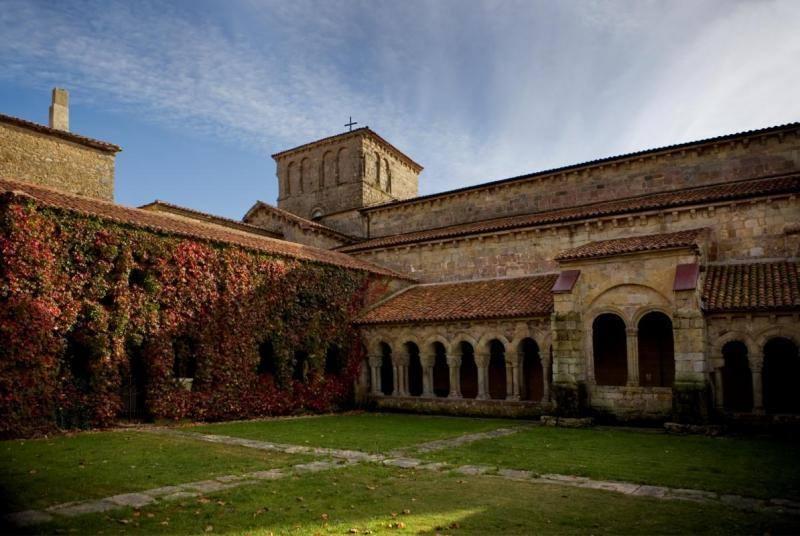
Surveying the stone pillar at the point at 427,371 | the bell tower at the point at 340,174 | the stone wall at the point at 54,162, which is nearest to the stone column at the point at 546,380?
the stone pillar at the point at 427,371

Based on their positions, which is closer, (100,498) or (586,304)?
(100,498)

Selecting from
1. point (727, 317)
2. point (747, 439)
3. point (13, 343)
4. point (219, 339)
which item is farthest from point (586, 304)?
point (13, 343)

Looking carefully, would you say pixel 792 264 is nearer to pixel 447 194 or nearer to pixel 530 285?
pixel 530 285

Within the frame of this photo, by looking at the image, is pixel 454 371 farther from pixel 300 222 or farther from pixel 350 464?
pixel 300 222

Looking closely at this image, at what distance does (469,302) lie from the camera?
65.8 ft

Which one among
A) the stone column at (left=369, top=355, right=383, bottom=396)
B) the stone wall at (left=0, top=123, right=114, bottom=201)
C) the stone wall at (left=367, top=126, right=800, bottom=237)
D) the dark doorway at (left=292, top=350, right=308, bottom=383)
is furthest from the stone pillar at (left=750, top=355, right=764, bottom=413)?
the stone wall at (left=0, top=123, right=114, bottom=201)

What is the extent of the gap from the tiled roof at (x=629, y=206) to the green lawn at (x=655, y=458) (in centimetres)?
802

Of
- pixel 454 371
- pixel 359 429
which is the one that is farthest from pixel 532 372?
pixel 359 429

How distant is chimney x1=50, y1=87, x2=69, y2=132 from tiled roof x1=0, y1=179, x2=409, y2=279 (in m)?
9.91

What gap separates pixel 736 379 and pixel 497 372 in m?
7.60

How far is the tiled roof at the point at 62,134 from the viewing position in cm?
2070

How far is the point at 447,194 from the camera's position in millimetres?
27203

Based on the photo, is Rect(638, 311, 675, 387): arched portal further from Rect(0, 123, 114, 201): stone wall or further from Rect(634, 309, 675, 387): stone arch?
Rect(0, 123, 114, 201): stone wall

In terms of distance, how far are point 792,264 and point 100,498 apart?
1769 centimetres
